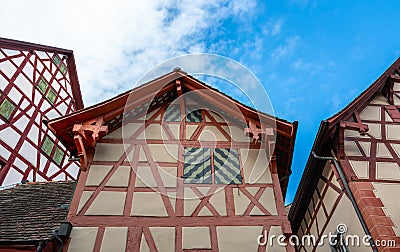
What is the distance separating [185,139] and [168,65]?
1888mm

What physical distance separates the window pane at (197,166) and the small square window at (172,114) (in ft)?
3.03

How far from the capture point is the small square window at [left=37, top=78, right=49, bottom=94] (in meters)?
14.1

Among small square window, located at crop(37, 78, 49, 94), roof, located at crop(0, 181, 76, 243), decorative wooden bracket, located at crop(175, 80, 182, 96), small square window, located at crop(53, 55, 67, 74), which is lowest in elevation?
roof, located at crop(0, 181, 76, 243)

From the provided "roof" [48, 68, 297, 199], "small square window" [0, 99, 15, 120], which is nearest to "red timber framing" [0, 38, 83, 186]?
"small square window" [0, 99, 15, 120]

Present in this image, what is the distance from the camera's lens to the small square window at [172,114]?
8.44m

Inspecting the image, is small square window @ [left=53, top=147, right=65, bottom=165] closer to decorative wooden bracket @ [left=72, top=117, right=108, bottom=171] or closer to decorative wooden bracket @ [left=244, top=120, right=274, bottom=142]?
decorative wooden bracket @ [left=72, top=117, right=108, bottom=171]

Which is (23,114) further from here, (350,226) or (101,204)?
(350,226)

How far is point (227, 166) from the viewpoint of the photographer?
766cm

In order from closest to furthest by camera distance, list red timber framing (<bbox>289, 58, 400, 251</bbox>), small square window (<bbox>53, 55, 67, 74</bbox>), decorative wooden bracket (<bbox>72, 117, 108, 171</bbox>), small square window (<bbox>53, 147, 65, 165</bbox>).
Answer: red timber framing (<bbox>289, 58, 400, 251</bbox>)
decorative wooden bracket (<bbox>72, 117, 108, 171</bbox>)
small square window (<bbox>53, 147, 65, 165</bbox>)
small square window (<bbox>53, 55, 67, 74</bbox>)

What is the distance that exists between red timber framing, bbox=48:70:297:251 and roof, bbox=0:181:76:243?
53 cm

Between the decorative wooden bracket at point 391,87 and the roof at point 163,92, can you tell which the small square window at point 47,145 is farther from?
the decorative wooden bracket at point 391,87

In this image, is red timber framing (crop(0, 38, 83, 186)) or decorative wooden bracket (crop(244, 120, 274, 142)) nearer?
decorative wooden bracket (crop(244, 120, 274, 142))

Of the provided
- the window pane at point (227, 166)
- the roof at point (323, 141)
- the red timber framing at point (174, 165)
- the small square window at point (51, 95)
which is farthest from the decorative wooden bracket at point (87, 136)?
the small square window at point (51, 95)

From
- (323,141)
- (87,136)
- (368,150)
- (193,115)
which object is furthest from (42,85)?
(368,150)
